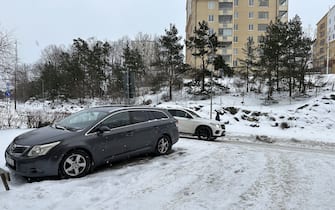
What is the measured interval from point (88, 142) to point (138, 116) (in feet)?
5.94

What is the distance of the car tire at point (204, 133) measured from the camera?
13.5 meters

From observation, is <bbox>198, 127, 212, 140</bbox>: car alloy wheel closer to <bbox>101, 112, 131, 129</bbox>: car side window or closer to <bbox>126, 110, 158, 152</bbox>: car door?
<bbox>126, 110, 158, 152</bbox>: car door

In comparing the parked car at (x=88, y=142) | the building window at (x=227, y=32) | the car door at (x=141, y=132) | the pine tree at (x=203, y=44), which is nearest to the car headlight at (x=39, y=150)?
the parked car at (x=88, y=142)

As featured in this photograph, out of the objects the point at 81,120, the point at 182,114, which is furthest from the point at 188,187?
the point at 182,114

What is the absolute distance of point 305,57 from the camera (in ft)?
88.4

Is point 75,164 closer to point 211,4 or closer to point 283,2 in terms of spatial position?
point 211,4

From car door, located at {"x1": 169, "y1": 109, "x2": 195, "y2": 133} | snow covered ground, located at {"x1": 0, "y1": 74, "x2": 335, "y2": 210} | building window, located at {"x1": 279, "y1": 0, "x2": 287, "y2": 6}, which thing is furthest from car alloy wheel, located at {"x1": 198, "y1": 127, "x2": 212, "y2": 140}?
building window, located at {"x1": 279, "y1": 0, "x2": 287, "y2": 6}

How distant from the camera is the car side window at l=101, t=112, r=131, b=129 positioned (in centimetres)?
658

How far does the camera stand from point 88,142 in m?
5.97

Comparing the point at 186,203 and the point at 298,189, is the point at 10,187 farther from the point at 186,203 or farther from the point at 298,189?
the point at 298,189

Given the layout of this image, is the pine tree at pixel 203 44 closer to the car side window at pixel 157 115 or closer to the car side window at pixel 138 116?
the car side window at pixel 157 115

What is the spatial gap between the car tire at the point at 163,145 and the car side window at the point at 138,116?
31.4 inches

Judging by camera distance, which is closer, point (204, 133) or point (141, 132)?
point (141, 132)

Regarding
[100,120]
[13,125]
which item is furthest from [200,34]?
[100,120]
